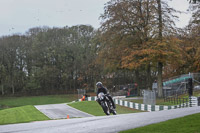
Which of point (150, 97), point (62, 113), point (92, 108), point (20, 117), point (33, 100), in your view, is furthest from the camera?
point (33, 100)

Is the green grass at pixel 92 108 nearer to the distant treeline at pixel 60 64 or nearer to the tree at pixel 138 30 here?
the tree at pixel 138 30

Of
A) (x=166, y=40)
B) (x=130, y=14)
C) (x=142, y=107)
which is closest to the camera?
(x=142, y=107)

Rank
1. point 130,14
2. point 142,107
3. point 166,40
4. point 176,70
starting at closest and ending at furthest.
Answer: point 142,107, point 166,40, point 130,14, point 176,70

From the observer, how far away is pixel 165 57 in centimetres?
3294

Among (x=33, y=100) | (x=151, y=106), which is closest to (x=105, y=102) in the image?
(x=151, y=106)

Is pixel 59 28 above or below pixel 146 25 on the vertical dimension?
above

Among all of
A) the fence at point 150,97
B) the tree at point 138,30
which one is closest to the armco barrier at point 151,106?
the fence at point 150,97

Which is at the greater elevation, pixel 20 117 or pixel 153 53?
pixel 153 53

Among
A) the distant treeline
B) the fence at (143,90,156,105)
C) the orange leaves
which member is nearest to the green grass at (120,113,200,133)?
the fence at (143,90,156,105)

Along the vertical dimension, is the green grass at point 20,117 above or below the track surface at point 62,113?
above

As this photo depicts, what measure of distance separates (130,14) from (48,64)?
33.2m

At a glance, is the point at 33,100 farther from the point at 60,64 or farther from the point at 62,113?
the point at 62,113

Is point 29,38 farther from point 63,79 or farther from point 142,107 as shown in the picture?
point 142,107

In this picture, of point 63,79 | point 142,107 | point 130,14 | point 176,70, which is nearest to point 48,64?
point 63,79
